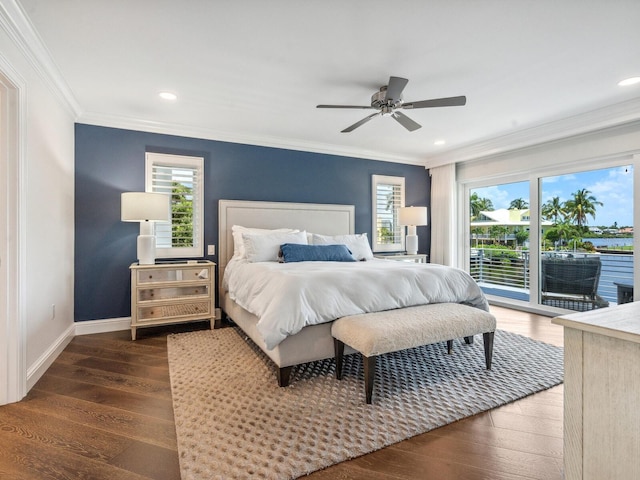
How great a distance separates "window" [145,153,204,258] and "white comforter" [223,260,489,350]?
1318 mm

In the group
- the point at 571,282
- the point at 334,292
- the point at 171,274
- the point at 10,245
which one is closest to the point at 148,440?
the point at 334,292

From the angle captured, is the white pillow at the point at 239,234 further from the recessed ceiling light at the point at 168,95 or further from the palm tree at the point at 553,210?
the palm tree at the point at 553,210

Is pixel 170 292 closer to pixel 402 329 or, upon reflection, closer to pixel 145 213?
pixel 145 213

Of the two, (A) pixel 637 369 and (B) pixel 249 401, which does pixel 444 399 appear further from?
(A) pixel 637 369

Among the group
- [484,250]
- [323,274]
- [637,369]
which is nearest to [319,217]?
[323,274]

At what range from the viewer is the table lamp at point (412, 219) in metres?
5.11

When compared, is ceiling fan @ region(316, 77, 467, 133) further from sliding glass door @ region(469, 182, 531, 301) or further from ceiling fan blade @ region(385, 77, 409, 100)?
sliding glass door @ region(469, 182, 531, 301)

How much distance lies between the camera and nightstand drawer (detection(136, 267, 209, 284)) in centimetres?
349

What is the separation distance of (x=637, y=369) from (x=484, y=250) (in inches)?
189

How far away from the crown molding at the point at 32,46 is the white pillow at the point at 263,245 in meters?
2.13

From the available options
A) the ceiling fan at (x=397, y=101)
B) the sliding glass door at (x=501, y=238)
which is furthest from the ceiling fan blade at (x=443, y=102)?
the sliding glass door at (x=501, y=238)

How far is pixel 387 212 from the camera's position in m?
5.61

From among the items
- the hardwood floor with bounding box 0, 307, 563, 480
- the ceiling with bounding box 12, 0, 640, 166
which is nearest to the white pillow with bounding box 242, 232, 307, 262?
the ceiling with bounding box 12, 0, 640, 166

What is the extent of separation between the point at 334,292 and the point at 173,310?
206 centimetres
